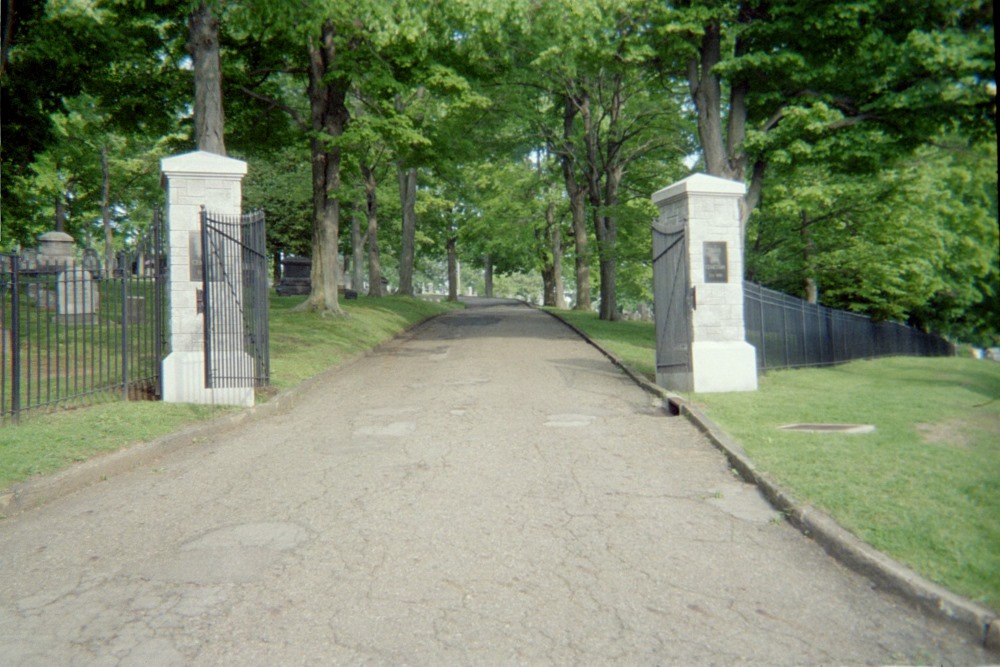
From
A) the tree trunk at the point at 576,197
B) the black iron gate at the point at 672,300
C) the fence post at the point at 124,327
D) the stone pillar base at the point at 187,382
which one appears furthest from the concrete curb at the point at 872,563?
the tree trunk at the point at 576,197

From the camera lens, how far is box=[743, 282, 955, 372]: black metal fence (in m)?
14.1

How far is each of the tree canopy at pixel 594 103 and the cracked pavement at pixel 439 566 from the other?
343 cm

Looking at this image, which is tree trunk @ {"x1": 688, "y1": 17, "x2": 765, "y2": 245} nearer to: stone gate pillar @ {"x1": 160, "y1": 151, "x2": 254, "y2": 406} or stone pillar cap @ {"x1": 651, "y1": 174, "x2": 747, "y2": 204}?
stone pillar cap @ {"x1": 651, "y1": 174, "x2": 747, "y2": 204}

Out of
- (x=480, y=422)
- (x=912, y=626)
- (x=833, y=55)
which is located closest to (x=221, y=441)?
(x=480, y=422)

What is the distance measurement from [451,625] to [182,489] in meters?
3.58

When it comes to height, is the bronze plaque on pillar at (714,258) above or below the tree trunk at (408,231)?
below

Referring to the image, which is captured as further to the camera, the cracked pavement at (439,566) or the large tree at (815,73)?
the large tree at (815,73)

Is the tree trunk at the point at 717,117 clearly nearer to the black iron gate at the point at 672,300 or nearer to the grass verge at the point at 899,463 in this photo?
the black iron gate at the point at 672,300

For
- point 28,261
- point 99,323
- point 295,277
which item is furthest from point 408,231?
point 28,261

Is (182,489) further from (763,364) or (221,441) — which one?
(763,364)

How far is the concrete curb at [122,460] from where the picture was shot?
19.6 feet

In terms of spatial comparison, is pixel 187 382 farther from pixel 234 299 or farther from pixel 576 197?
pixel 576 197

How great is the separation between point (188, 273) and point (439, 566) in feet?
22.5

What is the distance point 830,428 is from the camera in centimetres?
825
